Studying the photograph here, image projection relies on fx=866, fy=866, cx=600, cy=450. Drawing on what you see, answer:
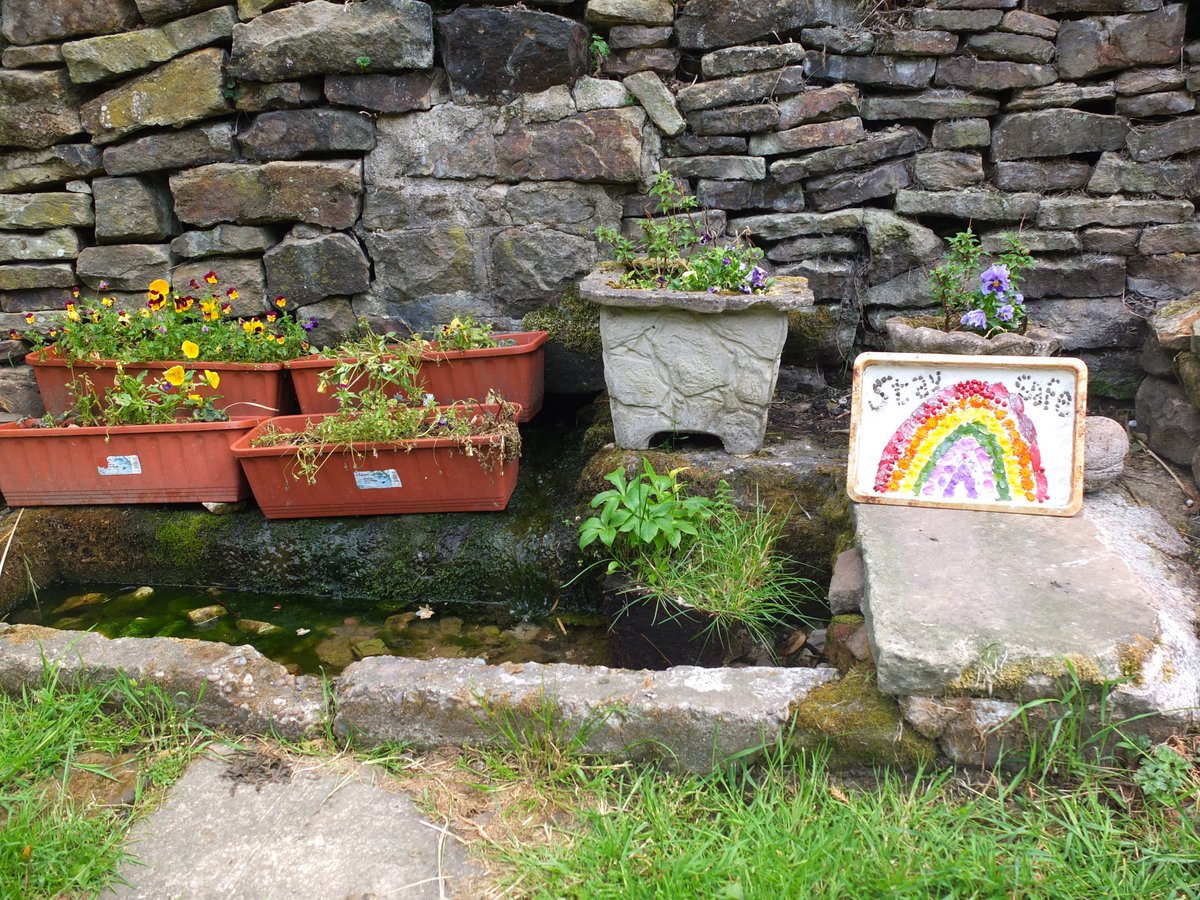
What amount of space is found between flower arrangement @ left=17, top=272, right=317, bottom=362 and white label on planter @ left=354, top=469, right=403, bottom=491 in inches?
31.7

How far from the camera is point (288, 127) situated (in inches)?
130

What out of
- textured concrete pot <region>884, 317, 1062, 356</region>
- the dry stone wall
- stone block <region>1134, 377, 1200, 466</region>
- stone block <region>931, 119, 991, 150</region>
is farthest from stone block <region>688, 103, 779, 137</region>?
stone block <region>1134, 377, 1200, 466</region>

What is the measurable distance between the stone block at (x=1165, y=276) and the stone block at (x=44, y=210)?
4079 mm

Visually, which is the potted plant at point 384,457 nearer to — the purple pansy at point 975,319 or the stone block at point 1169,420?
the purple pansy at point 975,319

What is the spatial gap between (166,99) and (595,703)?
9.46 feet

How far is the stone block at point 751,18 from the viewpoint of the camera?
3.11 meters

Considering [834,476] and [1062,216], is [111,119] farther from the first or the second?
[1062,216]

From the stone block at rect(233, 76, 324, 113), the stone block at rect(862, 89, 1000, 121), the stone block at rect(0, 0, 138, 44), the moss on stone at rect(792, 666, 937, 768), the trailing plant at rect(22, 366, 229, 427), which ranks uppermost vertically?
the stone block at rect(0, 0, 138, 44)

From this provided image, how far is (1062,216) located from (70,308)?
3737 millimetres

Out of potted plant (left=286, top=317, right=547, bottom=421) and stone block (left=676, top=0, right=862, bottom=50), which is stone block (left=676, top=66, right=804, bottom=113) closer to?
stone block (left=676, top=0, right=862, bottom=50)

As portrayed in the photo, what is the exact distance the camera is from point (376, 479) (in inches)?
112

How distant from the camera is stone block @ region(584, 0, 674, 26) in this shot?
3150 mm

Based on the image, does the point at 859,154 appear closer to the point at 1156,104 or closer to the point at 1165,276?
the point at 1156,104

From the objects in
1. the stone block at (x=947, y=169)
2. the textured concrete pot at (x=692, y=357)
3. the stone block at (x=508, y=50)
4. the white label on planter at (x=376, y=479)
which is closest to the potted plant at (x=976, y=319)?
the stone block at (x=947, y=169)
